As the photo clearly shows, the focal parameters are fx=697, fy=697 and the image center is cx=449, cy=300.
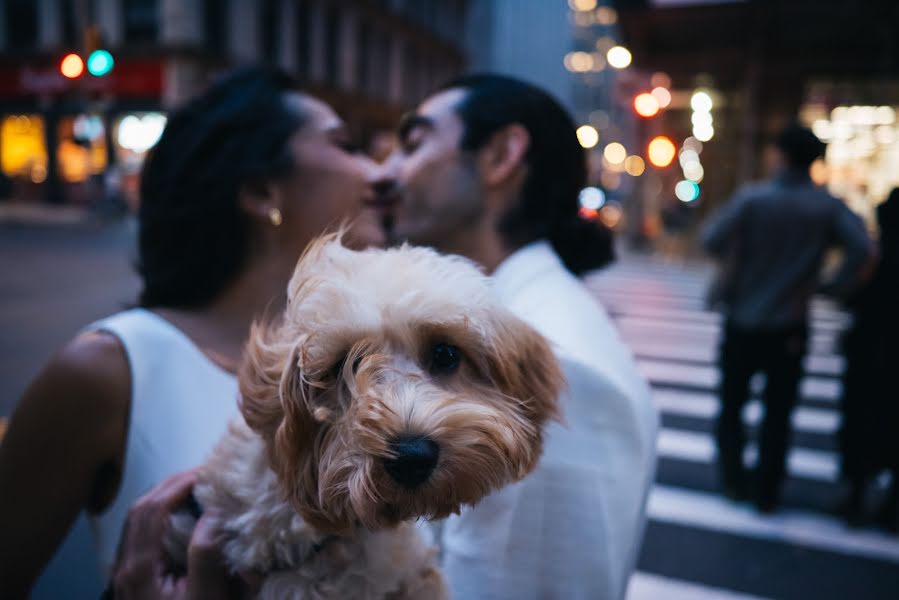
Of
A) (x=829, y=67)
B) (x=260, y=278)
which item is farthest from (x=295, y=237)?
(x=829, y=67)

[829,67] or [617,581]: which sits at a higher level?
[829,67]

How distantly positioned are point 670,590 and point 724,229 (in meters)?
2.53

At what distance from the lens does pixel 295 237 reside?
7.48ft

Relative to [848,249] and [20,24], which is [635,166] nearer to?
[848,249]

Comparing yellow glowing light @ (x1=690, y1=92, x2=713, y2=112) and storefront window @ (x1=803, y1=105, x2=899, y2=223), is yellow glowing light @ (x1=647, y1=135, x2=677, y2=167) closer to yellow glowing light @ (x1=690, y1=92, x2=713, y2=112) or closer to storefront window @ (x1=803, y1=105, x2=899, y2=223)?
yellow glowing light @ (x1=690, y1=92, x2=713, y2=112)

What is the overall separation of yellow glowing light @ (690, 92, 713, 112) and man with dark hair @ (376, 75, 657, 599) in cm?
1887

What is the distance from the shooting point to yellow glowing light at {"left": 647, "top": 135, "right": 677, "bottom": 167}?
1880 centimetres

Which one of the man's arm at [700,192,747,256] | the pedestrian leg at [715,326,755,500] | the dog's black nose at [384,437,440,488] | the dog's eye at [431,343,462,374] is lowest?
the pedestrian leg at [715,326,755,500]

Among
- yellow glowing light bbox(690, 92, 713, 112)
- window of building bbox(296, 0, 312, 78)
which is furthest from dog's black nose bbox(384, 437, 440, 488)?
window of building bbox(296, 0, 312, 78)

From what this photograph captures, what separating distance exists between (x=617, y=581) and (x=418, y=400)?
744mm

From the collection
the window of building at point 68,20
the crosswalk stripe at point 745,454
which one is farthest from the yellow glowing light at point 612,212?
the window of building at point 68,20

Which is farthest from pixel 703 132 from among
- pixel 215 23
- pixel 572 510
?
pixel 572 510

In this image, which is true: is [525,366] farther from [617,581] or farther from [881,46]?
[881,46]

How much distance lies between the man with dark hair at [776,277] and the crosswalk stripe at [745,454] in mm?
676
